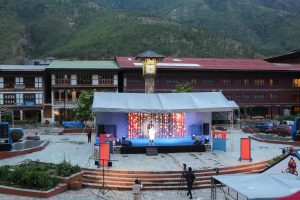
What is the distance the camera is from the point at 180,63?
67.8 meters

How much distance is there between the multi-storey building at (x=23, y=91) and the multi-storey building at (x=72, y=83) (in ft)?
6.25

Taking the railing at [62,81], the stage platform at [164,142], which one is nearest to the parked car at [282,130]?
the stage platform at [164,142]

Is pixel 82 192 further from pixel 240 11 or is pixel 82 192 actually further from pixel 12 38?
pixel 240 11

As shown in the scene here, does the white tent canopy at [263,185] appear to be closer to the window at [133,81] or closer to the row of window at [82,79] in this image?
the window at [133,81]

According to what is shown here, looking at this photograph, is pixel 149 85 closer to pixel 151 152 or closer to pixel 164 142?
pixel 164 142

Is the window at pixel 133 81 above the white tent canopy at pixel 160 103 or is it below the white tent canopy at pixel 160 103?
above

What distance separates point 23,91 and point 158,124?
3662 cm

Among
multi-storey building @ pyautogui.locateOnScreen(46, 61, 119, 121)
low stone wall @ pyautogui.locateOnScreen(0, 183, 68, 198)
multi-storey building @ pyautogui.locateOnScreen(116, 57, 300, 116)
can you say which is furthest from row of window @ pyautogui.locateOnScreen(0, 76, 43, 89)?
low stone wall @ pyautogui.locateOnScreen(0, 183, 68, 198)

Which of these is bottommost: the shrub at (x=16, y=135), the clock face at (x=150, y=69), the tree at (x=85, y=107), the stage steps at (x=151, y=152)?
the stage steps at (x=151, y=152)

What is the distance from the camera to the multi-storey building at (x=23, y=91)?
210ft

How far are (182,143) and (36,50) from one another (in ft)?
340

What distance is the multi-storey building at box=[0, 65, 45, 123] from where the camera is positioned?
6388cm

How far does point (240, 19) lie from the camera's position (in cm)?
16362

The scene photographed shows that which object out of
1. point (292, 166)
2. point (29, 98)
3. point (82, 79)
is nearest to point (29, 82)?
point (29, 98)
